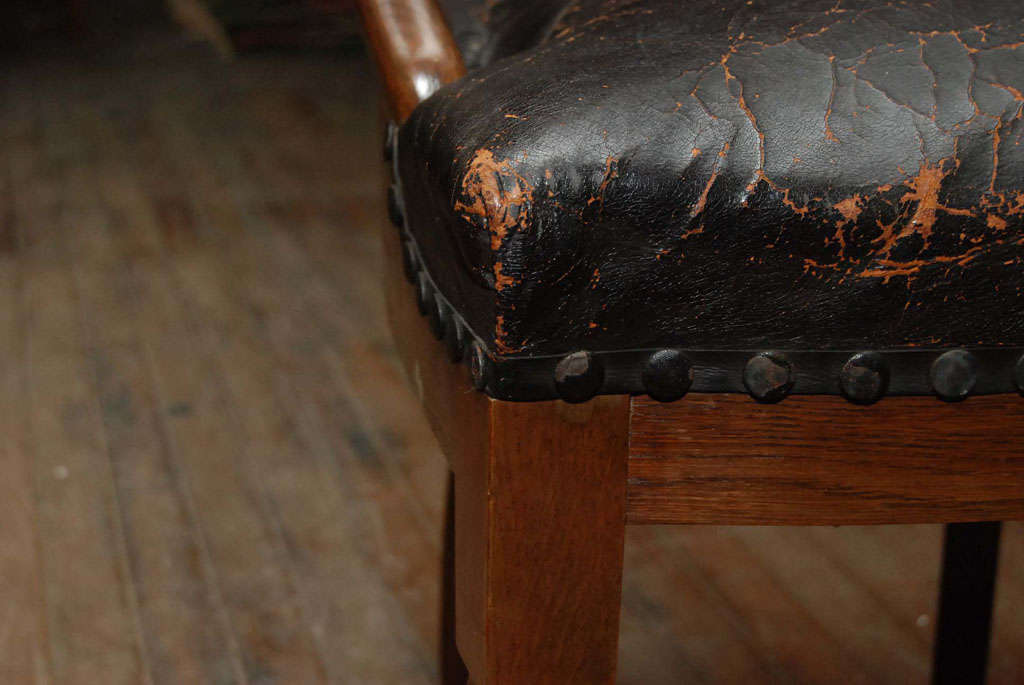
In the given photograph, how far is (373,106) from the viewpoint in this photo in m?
2.89

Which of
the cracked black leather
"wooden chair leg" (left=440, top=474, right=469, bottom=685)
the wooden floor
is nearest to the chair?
the cracked black leather

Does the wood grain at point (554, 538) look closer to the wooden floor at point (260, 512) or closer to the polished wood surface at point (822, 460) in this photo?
the polished wood surface at point (822, 460)

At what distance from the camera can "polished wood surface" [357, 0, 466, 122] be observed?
1.62 feet

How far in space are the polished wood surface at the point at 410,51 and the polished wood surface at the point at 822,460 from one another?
182mm

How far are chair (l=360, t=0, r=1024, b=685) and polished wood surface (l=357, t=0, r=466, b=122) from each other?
0.06 m

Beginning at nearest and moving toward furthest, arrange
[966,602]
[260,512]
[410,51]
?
[410,51] → [966,602] → [260,512]

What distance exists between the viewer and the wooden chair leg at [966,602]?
698 millimetres

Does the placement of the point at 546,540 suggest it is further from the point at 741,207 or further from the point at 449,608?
the point at 449,608

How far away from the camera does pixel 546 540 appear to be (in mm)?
402

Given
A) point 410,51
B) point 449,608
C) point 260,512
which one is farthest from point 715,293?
point 260,512

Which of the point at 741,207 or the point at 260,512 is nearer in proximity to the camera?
the point at 741,207

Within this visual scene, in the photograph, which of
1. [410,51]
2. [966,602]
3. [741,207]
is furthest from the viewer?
[966,602]

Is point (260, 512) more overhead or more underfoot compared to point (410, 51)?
more underfoot

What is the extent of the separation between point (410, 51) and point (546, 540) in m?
0.23
